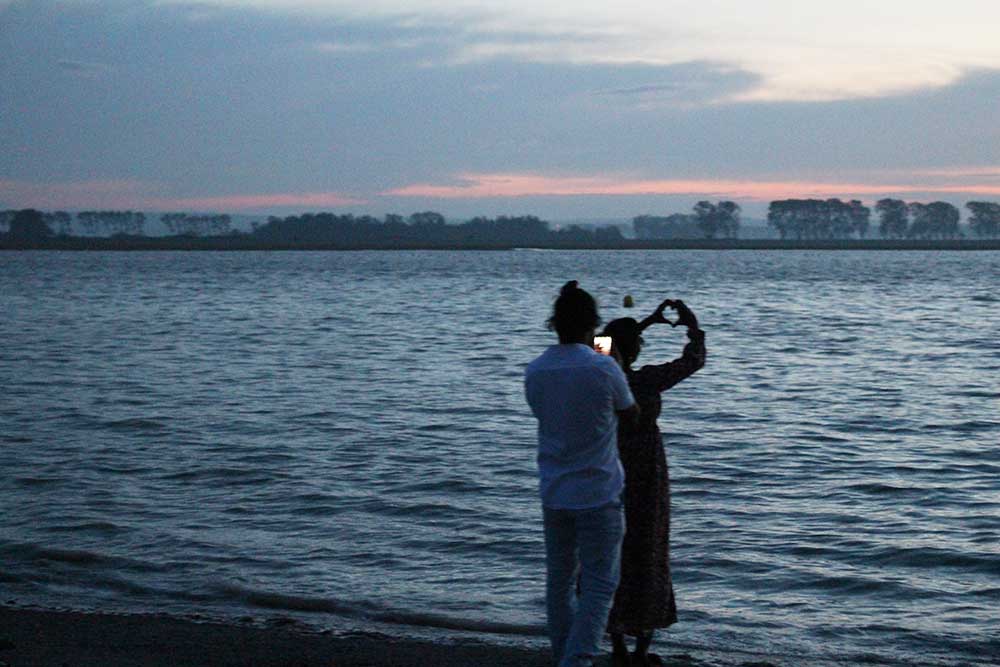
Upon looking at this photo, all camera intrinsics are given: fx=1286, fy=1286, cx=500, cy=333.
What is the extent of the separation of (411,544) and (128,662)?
4.41 metres

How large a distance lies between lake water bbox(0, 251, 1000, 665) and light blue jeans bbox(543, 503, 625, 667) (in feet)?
6.25

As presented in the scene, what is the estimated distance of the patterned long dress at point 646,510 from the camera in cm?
643

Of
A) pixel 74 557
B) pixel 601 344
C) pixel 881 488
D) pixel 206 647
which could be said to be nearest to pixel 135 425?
pixel 74 557

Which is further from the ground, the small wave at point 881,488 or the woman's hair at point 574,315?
the woman's hair at point 574,315

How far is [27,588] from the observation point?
30.6ft

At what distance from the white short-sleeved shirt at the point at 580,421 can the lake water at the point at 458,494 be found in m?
2.31

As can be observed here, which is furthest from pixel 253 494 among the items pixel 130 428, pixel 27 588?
pixel 130 428

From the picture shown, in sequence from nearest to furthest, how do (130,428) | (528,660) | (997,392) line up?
1. (528,660)
2. (130,428)
3. (997,392)

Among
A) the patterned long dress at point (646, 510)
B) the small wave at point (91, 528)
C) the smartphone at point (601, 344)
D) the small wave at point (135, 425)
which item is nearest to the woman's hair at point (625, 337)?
the patterned long dress at point (646, 510)

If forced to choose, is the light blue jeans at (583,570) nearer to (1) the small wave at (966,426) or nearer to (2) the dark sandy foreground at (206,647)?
(2) the dark sandy foreground at (206,647)

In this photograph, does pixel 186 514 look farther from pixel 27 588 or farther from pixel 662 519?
pixel 662 519

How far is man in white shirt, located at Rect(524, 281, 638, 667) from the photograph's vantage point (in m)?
5.63

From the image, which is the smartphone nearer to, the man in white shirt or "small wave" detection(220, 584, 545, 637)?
the man in white shirt

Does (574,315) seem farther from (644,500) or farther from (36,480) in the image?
(36,480)
